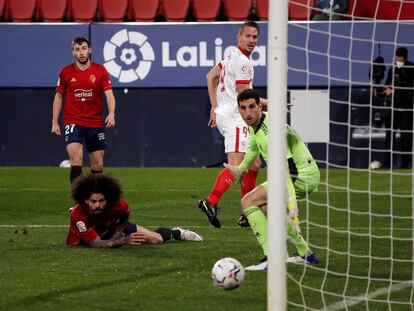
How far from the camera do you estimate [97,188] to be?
9531 millimetres

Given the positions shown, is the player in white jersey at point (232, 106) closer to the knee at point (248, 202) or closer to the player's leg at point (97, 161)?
the player's leg at point (97, 161)

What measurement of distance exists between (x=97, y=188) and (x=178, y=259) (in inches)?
37.1

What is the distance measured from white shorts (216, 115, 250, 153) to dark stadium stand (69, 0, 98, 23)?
816cm

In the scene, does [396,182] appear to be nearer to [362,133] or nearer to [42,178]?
[362,133]

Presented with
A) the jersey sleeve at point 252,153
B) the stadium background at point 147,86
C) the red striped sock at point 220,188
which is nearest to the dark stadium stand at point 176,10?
the stadium background at point 147,86

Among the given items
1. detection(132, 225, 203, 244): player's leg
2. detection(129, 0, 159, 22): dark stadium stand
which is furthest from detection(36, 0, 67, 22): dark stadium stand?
detection(132, 225, 203, 244): player's leg

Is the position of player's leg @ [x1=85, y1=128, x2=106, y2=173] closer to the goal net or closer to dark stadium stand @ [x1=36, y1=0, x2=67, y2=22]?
the goal net

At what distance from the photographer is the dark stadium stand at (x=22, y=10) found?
2014 cm

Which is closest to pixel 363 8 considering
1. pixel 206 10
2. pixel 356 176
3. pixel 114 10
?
pixel 206 10

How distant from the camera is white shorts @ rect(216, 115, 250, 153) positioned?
39.8ft

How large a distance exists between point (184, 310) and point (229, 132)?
17.8 feet

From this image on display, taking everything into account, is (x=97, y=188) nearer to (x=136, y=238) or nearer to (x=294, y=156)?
(x=136, y=238)

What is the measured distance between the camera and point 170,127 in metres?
19.6

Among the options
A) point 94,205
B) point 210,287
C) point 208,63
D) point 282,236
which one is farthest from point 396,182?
point 282,236
